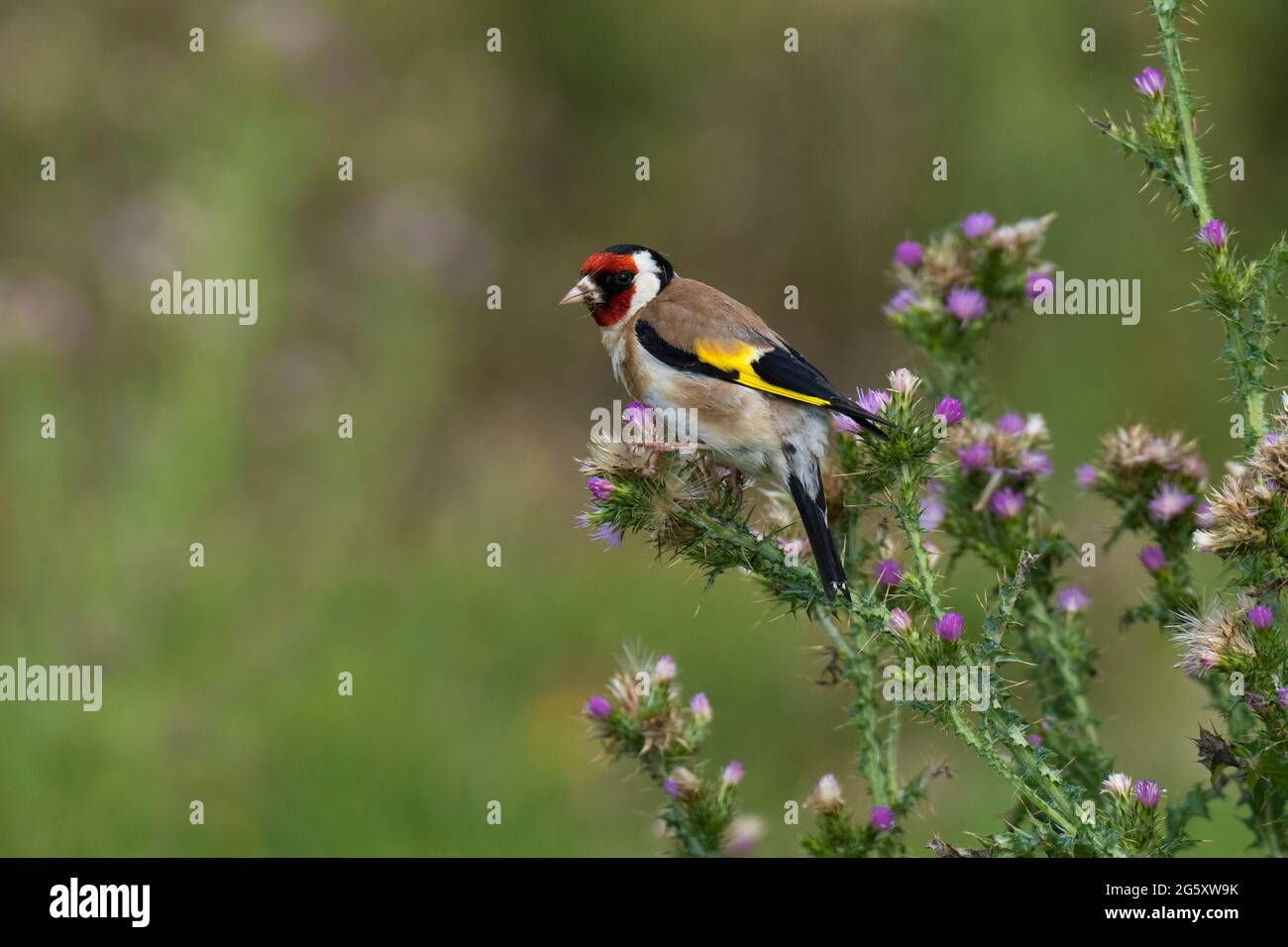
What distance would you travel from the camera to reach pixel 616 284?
4883mm

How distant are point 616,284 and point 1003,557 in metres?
1.88

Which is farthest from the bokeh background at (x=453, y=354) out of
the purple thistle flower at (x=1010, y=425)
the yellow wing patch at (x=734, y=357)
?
the purple thistle flower at (x=1010, y=425)

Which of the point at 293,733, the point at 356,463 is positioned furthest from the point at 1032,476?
the point at 356,463

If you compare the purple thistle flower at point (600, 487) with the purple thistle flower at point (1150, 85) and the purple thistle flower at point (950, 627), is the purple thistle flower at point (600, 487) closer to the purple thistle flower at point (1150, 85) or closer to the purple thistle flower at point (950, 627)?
the purple thistle flower at point (950, 627)

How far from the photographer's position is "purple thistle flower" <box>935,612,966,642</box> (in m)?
2.81

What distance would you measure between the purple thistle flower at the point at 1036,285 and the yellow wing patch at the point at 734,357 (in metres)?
0.77

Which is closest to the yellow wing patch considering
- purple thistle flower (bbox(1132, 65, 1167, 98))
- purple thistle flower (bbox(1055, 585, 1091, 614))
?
purple thistle flower (bbox(1055, 585, 1091, 614))

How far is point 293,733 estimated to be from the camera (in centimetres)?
603

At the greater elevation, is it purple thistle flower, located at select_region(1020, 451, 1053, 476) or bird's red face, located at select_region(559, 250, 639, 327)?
bird's red face, located at select_region(559, 250, 639, 327)

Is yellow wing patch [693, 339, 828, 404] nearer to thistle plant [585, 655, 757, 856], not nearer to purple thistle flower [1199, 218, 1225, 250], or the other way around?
thistle plant [585, 655, 757, 856]

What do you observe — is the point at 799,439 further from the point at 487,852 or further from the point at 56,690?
the point at 56,690

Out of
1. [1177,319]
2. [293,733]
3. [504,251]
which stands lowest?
[293,733]

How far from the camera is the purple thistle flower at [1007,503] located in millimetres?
3537

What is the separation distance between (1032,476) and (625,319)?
1751 millimetres
